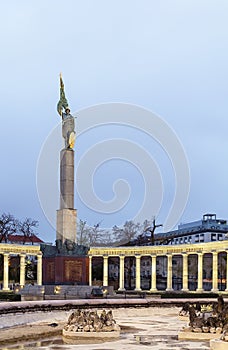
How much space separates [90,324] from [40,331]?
12.4ft

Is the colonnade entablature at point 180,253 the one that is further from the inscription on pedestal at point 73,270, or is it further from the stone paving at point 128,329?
the stone paving at point 128,329

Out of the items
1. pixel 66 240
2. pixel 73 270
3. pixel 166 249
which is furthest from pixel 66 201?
pixel 166 249

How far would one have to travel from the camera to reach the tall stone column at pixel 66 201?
184ft

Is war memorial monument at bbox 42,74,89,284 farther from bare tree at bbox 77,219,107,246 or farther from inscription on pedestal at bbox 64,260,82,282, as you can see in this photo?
bare tree at bbox 77,219,107,246

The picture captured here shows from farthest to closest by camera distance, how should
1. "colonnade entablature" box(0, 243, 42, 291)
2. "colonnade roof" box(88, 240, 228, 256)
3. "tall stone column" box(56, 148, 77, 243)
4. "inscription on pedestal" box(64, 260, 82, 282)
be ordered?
"colonnade entablature" box(0, 243, 42, 291)
"colonnade roof" box(88, 240, 228, 256)
"tall stone column" box(56, 148, 77, 243)
"inscription on pedestal" box(64, 260, 82, 282)

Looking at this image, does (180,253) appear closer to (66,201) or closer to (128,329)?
(66,201)

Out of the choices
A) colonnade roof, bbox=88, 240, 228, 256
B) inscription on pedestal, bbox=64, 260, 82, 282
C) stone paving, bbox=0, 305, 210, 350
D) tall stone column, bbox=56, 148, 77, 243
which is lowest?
stone paving, bbox=0, 305, 210, 350

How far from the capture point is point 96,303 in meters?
44.4

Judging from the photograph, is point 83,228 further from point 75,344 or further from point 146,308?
point 75,344

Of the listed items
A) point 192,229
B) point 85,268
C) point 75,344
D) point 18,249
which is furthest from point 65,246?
point 192,229

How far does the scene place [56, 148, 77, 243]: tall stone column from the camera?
56.2 m

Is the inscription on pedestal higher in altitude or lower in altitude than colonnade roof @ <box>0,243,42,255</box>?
lower

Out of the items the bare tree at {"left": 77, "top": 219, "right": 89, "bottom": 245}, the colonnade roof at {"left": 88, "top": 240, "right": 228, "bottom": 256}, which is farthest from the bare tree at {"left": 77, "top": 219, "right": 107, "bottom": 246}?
the colonnade roof at {"left": 88, "top": 240, "right": 228, "bottom": 256}

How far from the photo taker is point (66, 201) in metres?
57.2
